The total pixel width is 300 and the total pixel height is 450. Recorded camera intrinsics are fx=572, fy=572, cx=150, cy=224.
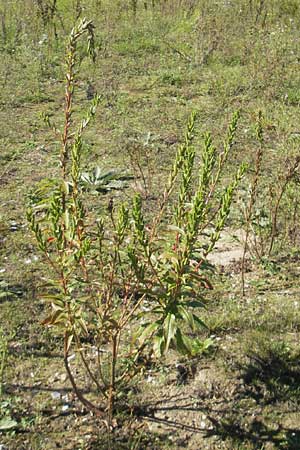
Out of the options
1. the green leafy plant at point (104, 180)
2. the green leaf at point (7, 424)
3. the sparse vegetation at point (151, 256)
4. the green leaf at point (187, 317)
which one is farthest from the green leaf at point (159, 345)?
the green leafy plant at point (104, 180)

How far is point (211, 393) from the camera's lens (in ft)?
9.88

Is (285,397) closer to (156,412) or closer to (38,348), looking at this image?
(156,412)

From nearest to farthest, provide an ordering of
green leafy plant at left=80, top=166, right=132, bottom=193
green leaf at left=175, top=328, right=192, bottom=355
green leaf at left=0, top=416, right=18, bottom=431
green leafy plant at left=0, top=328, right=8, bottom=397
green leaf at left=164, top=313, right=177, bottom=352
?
green leaf at left=164, top=313, right=177, bottom=352
green leaf at left=175, top=328, right=192, bottom=355
green leaf at left=0, top=416, right=18, bottom=431
green leafy plant at left=0, top=328, right=8, bottom=397
green leafy plant at left=80, top=166, right=132, bottom=193

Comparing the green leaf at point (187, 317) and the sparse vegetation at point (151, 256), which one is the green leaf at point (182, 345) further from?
the green leaf at point (187, 317)

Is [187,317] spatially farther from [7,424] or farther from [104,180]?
[104,180]

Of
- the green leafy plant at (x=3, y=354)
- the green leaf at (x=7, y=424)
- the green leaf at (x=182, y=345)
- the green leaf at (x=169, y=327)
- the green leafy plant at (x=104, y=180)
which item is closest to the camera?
the green leaf at (x=169, y=327)

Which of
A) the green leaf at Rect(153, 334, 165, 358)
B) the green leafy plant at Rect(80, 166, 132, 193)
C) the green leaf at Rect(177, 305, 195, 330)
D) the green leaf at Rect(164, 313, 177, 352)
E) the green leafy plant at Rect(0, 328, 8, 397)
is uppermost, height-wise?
the green leaf at Rect(177, 305, 195, 330)

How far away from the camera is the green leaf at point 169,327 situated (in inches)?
90.2

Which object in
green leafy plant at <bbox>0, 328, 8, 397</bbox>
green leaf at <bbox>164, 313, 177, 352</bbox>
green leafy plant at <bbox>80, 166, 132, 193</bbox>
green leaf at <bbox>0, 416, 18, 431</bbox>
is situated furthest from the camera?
green leafy plant at <bbox>80, 166, 132, 193</bbox>

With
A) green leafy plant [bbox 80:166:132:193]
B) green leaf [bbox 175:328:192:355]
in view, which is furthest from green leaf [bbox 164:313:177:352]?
green leafy plant [bbox 80:166:132:193]

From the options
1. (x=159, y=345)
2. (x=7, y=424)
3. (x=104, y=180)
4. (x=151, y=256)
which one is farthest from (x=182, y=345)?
(x=104, y=180)

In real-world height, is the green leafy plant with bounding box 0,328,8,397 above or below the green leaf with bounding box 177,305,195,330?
below

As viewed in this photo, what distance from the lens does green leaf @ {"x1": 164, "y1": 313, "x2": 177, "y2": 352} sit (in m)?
2.29

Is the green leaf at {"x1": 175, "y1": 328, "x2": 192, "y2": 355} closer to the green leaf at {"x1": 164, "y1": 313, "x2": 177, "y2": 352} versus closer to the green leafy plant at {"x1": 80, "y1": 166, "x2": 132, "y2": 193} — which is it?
the green leaf at {"x1": 164, "y1": 313, "x2": 177, "y2": 352}
